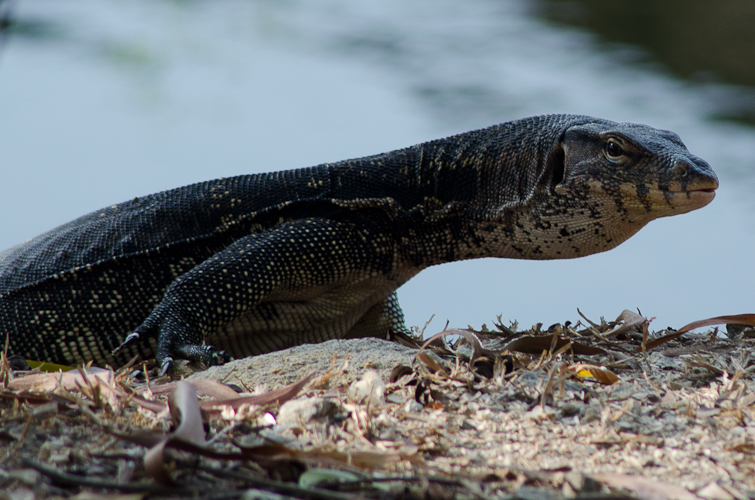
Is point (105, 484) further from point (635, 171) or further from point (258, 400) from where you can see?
point (635, 171)

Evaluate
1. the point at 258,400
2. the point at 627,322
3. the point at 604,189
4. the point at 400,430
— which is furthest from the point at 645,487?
the point at 604,189

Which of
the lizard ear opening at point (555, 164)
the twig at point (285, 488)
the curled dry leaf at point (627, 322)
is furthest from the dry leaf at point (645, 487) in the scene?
the lizard ear opening at point (555, 164)

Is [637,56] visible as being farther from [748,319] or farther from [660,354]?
[660,354]

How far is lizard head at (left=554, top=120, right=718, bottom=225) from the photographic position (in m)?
2.18

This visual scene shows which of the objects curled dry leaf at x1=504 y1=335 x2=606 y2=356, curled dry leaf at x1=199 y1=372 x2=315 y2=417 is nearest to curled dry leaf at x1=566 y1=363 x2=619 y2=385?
curled dry leaf at x1=504 y1=335 x2=606 y2=356

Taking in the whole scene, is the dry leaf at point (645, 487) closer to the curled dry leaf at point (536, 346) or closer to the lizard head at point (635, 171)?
the curled dry leaf at point (536, 346)

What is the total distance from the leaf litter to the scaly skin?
0.75 meters

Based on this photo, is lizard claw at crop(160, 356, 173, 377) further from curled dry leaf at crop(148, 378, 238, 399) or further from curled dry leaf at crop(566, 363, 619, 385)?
curled dry leaf at crop(566, 363, 619, 385)

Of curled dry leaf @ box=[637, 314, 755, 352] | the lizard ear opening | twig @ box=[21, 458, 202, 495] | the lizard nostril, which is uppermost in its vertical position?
the lizard ear opening

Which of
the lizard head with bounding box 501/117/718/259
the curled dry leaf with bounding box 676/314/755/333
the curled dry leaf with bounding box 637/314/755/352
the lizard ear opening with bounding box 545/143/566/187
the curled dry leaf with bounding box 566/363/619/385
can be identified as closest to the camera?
the curled dry leaf with bounding box 566/363/619/385

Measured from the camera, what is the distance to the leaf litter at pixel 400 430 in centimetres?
88

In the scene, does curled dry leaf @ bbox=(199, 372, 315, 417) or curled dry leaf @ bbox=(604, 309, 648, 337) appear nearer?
curled dry leaf @ bbox=(199, 372, 315, 417)

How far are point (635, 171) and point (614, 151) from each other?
0.11 meters

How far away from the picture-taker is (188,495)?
831 millimetres
